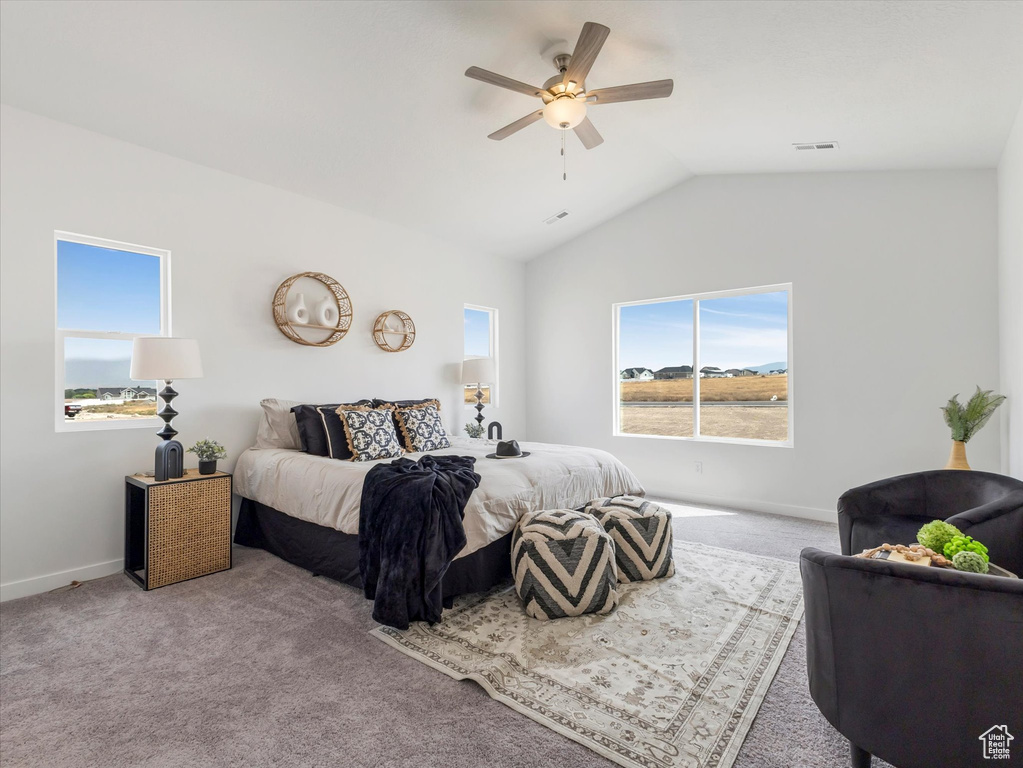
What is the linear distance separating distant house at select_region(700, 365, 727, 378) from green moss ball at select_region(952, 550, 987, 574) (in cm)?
364

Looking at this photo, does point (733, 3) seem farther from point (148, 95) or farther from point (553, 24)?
point (148, 95)

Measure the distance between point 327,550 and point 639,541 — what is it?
1873 mm

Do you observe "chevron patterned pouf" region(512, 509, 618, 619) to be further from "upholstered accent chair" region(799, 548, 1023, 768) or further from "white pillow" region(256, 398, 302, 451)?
"white pillow" region(256, 398, 302, 451)

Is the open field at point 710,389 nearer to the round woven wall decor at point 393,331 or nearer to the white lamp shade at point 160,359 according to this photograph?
the round woven wall decor at point 393,331

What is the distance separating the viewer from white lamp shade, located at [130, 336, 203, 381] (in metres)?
2.97

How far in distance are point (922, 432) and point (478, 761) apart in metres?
4.18

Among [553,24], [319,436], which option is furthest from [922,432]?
[319,436]

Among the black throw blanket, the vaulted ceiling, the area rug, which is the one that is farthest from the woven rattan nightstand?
the vaulted ceiling

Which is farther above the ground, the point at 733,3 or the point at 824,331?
the point at 733,3

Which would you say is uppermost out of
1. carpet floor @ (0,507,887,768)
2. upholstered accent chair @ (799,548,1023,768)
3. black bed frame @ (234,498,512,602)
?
upholstered accent chair @ (799,548,1023,768)

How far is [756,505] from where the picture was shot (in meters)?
4.73

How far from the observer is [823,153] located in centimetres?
392

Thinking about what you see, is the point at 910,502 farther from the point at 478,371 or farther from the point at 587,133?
the point at 478,371

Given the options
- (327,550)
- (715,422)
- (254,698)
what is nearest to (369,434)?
(327,550)
